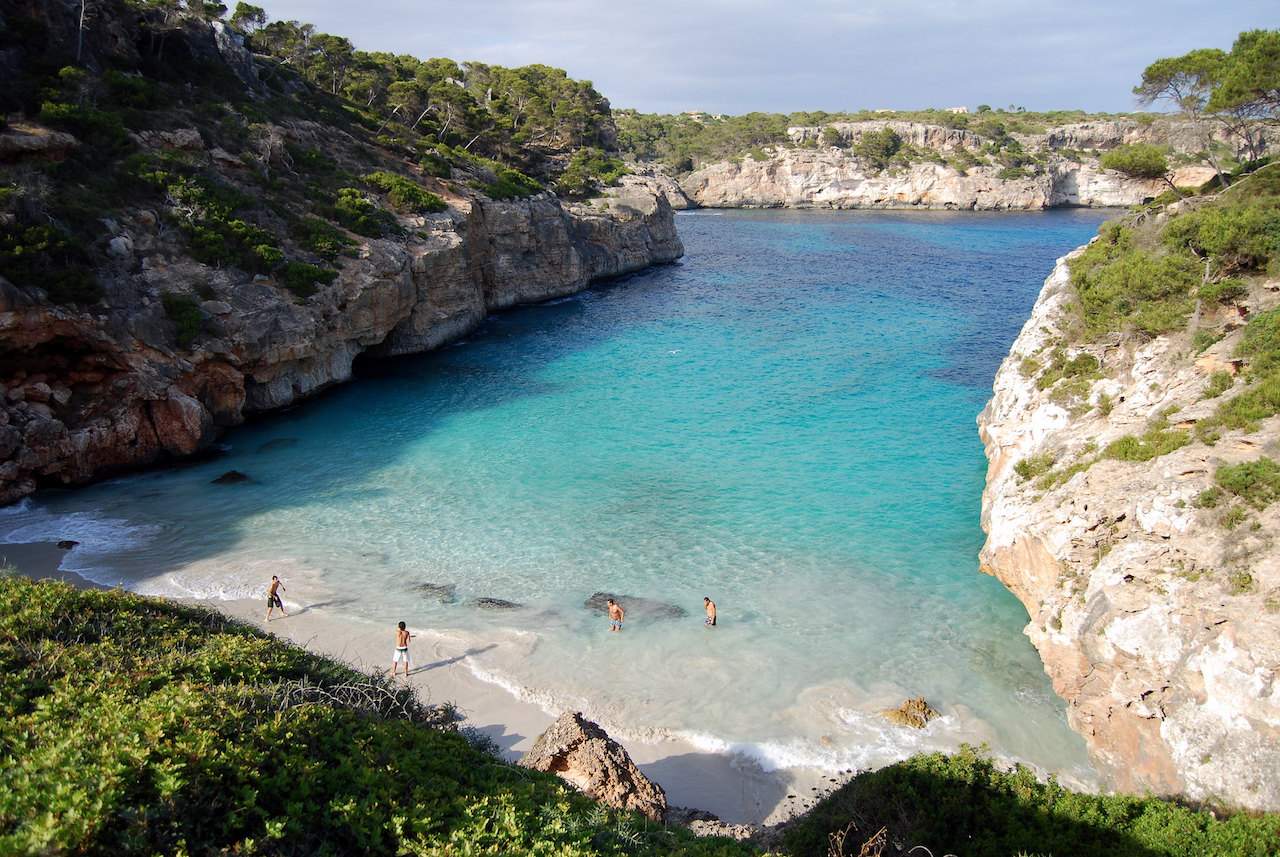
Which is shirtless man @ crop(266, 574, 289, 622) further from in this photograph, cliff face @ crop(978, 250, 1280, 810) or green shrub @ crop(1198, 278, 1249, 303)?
green shrub @ crop(1198, 278, 1249, 303)

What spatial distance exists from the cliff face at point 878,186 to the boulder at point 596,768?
13034 cm

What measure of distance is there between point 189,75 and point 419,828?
151ft

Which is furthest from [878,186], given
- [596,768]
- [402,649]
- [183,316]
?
[596,768]

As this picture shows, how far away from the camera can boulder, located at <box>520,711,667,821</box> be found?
36.7 feet

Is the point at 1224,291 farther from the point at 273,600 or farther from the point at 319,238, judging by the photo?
the point at 319,238

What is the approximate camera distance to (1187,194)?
2558 centimetres

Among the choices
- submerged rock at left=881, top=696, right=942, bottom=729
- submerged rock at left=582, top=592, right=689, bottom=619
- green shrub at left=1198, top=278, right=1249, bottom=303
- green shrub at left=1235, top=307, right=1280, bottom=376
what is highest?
green shrub at left=1198, top=278, right=1249, bottom=303

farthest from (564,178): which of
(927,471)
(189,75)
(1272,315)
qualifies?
(1272,315)

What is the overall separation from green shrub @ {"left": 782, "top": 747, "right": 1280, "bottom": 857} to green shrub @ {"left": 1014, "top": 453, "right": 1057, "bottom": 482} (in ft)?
29.9

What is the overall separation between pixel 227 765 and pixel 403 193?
40.6 metres

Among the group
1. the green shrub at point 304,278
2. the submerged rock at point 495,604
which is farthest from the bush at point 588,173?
the submerged rock at point 495,604

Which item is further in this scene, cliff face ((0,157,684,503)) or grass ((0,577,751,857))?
cliff face ((0,157,684,503))

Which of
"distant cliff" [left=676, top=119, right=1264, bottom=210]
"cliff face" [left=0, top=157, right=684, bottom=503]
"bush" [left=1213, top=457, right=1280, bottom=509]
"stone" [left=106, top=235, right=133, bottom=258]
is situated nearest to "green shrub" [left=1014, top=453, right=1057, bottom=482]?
"bush" [left=1213, top=457, right=1280, bottom=509]

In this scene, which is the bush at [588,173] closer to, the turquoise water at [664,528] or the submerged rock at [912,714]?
the turquoise water at [664,528]
